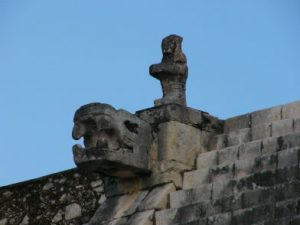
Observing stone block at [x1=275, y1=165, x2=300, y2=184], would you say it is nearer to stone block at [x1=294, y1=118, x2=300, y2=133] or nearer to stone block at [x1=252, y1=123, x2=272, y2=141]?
stone block at [x1=294, y1=118, x2=300, y2=133]

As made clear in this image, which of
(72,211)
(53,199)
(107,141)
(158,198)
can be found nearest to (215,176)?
(158,198)

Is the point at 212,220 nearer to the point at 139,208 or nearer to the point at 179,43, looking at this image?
the point at 139,208

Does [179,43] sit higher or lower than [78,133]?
higher

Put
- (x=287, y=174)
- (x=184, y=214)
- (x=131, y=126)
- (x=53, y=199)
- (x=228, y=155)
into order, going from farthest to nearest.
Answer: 1. (x=53, y=199)
2. (x=131, y=126)
3. (x=228, y=155)
4. (x=184, y=214)
5. (x=287, y=174)

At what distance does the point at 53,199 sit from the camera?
73.2ft

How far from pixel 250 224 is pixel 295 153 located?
93cm

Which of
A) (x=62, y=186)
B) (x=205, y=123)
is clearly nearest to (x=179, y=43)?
(x=205, y=123)

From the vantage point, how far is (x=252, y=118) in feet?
57.2

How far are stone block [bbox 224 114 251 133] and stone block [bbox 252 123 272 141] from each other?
339mm

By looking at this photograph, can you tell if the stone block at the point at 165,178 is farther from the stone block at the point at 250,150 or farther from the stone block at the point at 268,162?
the stone block at the point at 268,162

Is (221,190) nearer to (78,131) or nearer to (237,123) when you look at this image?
(237,123)

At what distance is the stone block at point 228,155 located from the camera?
55.7 ft

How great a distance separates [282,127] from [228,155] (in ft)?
2.37

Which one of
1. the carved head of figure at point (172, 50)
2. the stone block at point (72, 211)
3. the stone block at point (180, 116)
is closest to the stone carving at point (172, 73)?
the carved head of figure at point (172, 50)
